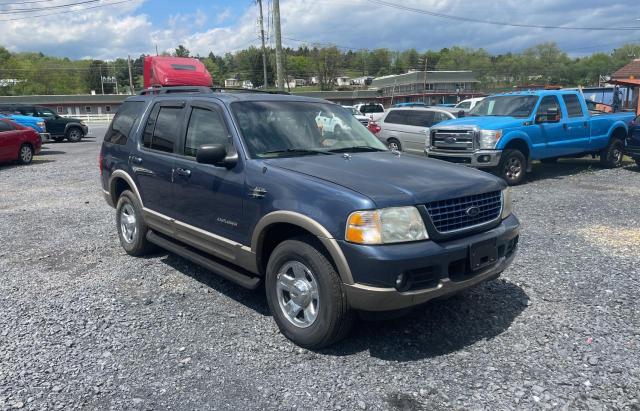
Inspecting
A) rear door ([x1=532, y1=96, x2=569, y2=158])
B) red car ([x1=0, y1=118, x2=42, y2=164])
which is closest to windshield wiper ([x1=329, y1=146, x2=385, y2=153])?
rear door ([x1=532, y1=96, x2=569, y2=158])

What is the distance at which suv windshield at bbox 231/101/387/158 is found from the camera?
4465 mm

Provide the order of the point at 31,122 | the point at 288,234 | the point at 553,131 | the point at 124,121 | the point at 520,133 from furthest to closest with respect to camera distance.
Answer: the point at 31,122 → the point at 553,131 → the point at 520,133 → the point at 124,121 → the point at 288,234

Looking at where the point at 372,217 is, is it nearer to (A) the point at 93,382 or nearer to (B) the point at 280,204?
(B) the point at 280,204

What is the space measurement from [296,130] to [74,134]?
2354cm

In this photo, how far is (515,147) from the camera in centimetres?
1084

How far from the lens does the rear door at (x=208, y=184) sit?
4285mm

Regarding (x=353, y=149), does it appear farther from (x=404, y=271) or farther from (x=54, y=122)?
(x=54, y=122)

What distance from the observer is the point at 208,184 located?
4559mm

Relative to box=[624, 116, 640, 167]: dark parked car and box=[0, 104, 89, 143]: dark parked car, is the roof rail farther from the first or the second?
box=[0, 104, 89, 143]: dark parked car

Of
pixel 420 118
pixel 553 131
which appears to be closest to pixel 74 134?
pixel 420 118

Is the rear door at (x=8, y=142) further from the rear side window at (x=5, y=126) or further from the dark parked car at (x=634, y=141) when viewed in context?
the dark parked car at (x=634, y=141)

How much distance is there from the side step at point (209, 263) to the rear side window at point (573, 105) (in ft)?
32.7

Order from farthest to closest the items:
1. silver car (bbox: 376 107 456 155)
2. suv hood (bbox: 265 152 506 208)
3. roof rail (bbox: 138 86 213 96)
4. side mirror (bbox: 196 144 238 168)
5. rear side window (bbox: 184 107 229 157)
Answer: silver car (bbox: 376 107 456 155) → roof rail (bbox: 138 86 213 96) → rear side window (bbox: 184 107 229 157) → side mirror (bbox: 196 144 238 168) → suv hood (bbox: 265 152 506 208)

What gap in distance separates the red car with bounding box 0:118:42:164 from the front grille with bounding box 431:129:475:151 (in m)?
12.4
